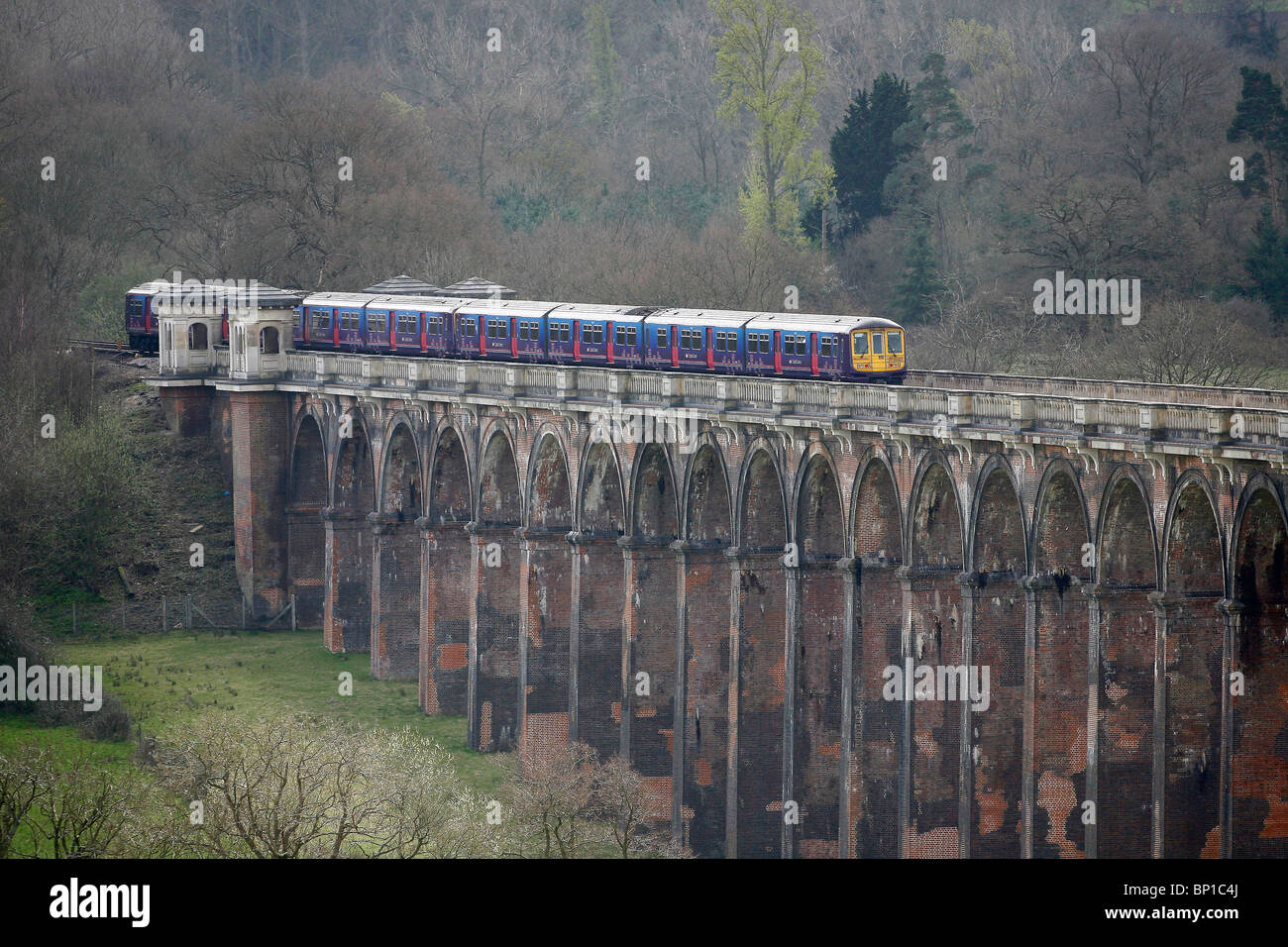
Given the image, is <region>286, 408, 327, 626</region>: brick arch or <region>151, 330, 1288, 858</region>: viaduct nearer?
<region>151, 330, 1288, 858</region>: viaduct

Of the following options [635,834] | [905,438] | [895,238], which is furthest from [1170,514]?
[895,238]

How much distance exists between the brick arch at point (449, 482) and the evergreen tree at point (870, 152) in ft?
101

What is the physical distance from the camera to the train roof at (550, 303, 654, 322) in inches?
2694

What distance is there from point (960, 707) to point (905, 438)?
247 inches

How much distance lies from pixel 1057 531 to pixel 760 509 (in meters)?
12.2

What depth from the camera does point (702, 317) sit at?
65.4m

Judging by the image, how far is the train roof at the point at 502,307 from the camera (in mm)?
73688

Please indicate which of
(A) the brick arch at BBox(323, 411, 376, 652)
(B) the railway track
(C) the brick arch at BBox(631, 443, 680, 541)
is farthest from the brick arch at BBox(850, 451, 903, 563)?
(B) the railway track

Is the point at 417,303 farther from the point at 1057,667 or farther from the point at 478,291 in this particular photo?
the point at 1057,667

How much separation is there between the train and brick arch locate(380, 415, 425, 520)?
10.7 ft

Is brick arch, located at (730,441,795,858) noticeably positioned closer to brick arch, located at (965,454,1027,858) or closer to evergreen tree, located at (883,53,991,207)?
brick arch, located at (965,454,1027,858)

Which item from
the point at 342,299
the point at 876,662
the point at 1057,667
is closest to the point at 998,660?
the point at 1057,667

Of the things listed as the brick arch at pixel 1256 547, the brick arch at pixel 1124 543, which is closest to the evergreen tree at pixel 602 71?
the brick arch at pixel 1124 543
